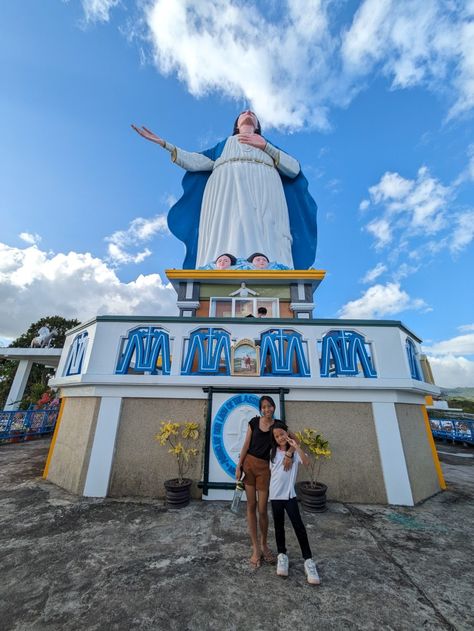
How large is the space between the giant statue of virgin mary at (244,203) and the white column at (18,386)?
1249 cm

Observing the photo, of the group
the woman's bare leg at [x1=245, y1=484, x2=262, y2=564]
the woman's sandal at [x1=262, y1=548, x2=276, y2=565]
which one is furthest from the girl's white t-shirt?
the woman's sandal at [x1=262, y1=548, x2=276, y2=565]

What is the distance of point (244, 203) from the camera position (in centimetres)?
1315

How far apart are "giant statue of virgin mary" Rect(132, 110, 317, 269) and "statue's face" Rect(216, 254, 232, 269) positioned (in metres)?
0.69

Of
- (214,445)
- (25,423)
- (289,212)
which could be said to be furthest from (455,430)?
(25,423)

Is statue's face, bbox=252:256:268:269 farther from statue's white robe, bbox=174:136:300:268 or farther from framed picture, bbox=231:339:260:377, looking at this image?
framed picture, bbox=231:339:260:377

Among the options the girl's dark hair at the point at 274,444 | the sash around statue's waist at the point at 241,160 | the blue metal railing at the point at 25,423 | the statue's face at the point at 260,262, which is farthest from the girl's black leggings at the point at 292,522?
the sash around statue's waist at the point at 241,160

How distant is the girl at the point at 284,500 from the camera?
309cm

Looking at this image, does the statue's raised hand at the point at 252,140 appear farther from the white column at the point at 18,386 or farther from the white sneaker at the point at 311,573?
the white column at the point at 18,386

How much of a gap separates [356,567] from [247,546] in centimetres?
136

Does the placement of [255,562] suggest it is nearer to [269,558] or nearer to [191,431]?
[269,558]

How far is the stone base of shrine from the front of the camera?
5.49 metres

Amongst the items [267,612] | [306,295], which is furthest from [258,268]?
[267,612]

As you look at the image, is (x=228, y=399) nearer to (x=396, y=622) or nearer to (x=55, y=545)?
(x=55, y=545)

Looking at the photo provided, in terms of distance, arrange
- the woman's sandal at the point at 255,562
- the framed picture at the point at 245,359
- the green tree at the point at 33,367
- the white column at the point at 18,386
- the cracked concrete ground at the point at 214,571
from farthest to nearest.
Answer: the green tree at the point at 33,367
the white column at the point at 18,386
the framed picture at the point at 245,359
the woman's sandal at the point at 255,562
the cracked concrete ground at the point at 214,571
